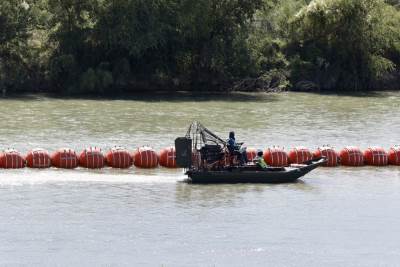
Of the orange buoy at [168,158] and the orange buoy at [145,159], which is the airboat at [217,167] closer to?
the orange buoy at [168,158]

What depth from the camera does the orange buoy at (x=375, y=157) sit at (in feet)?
131

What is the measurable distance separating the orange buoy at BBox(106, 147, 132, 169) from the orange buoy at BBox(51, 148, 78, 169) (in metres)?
1.27

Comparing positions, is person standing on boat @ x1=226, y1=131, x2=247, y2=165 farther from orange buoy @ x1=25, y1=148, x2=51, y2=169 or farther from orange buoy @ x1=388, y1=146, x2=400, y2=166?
orange buoy @ x1=388, y1=146, x2=400, y2=166

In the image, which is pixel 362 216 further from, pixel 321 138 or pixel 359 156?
pixel 321 138

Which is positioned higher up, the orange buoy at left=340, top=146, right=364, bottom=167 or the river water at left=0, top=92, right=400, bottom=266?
the orange buoy at left=340, top=146, right=364, bottom=167

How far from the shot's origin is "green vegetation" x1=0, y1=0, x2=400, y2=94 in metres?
62.4

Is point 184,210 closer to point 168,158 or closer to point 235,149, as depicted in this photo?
point 235,149

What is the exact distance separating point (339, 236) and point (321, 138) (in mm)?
17389

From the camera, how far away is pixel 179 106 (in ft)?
188

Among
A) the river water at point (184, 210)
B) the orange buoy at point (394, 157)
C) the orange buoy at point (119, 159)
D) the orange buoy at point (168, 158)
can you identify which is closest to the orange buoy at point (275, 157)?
the river water at point (184, 210)

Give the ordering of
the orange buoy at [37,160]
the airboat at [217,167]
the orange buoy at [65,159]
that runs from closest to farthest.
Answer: the airboat at [217,167] → the orange buoy at [37,160] → the orange buoy at [65,159]

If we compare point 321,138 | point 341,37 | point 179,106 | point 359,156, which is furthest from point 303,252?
point 341,37

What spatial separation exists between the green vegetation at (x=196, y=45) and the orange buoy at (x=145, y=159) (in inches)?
935

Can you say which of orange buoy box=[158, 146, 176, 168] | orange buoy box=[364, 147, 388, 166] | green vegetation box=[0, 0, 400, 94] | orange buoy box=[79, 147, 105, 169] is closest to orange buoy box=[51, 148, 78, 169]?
orange buoy box=[79, 147, 105, 169]
